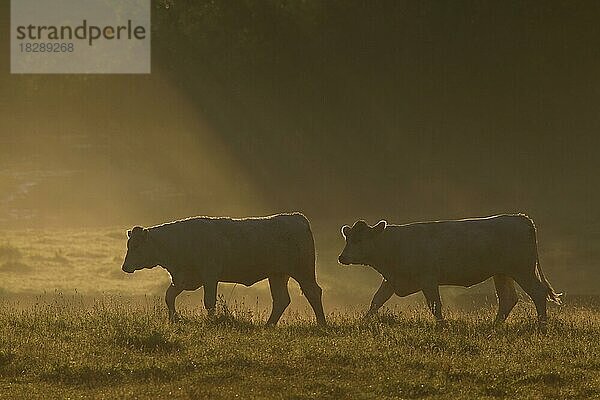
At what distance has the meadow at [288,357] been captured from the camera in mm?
14820

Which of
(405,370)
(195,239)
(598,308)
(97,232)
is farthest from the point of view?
(97,232)

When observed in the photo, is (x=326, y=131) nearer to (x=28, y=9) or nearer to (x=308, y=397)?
(x=28, y=9)

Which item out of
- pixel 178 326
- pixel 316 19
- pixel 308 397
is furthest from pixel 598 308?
pixel 316 19

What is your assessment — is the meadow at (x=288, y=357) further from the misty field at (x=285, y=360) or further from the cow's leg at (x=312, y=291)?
the cow's leg at (x=312, y=291)

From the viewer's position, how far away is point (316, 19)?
139 ft

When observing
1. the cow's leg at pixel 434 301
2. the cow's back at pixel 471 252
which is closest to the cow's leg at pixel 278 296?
the cow's back at pixel 471 252

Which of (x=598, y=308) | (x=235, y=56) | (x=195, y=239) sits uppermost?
(x=235, y=56)

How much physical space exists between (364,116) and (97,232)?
992 centimetres

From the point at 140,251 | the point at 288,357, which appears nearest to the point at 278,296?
the point at 140,251
